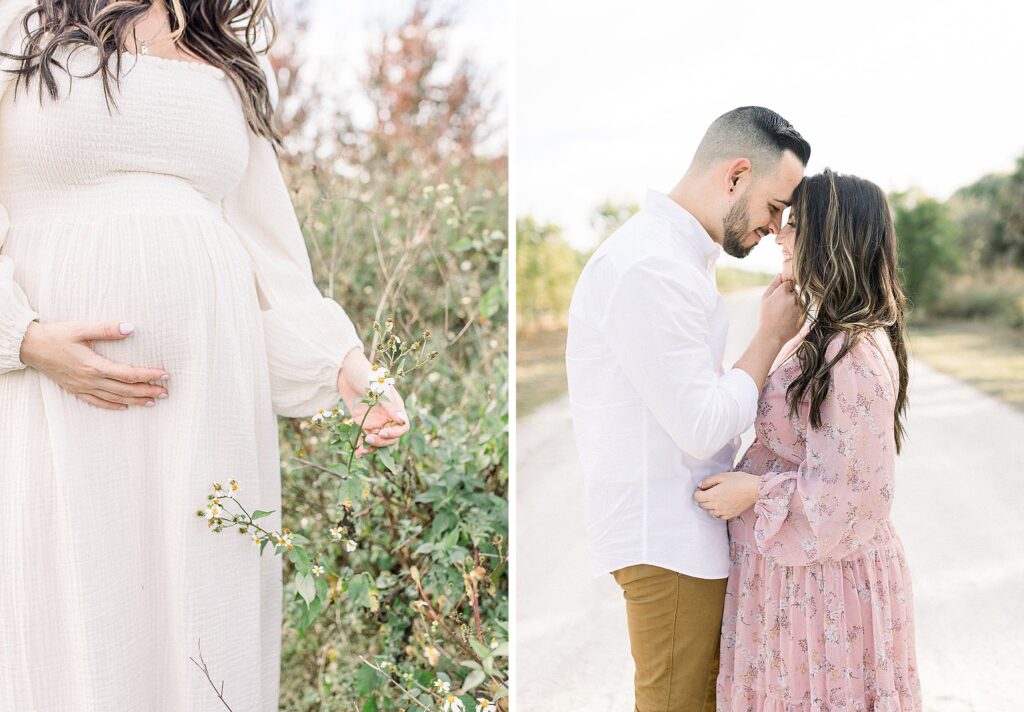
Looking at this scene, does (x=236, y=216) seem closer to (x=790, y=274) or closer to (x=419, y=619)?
(x=790, y=274)

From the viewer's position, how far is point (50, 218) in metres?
1.55

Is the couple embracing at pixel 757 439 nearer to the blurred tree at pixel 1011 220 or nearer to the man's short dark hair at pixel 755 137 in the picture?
the man's short dark hair at pixel 755 137

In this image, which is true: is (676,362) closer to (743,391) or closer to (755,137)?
(743,391)

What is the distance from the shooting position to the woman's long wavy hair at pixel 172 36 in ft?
4.98

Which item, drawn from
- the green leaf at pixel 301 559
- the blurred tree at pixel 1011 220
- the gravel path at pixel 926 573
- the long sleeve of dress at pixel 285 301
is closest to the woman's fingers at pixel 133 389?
the long sleeve of dress at pixel 285 301

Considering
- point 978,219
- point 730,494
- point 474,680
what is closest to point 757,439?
point 730,494

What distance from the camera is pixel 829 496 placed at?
1583 millimetres

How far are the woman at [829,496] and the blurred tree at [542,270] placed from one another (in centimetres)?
765

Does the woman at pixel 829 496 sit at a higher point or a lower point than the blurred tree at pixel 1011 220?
lower

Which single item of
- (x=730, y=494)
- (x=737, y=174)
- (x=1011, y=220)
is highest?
(x=1011, y=220)

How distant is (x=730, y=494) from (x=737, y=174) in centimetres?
67

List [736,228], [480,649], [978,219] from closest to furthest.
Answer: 1. [736,228]
2. [480,649]
3. [978,219]

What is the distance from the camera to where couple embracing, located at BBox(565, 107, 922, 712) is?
1596 millimetres

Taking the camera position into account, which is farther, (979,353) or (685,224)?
(979,353)
